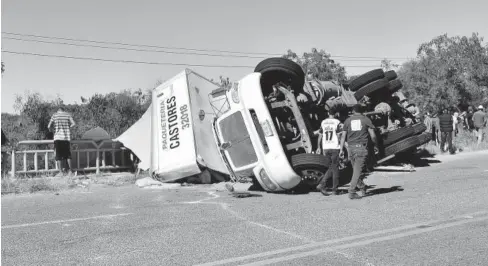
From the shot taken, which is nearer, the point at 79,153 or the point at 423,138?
the point at 423,138

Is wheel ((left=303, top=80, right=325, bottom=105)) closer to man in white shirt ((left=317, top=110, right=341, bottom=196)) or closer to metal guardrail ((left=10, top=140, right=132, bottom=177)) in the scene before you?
man in white shirt ((left=317, top=110, right=341, bottom=196))

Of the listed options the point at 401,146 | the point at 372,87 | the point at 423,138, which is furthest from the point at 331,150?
the point at 423,138

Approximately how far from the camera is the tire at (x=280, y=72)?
10023 millimetres

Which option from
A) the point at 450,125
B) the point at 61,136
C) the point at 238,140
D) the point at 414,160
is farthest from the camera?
the point at 450,125

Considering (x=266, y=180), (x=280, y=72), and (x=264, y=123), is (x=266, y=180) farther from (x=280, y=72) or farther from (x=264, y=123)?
(x=280, y=72)

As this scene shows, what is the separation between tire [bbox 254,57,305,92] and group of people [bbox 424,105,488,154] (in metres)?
8.26

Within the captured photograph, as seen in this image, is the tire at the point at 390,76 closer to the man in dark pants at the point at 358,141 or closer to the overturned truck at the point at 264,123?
the overturned truck at the point at 264,123

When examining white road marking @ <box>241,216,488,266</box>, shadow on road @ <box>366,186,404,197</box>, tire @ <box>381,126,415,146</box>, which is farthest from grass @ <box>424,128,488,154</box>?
white road marking @ <box>241,216,488,266</box>

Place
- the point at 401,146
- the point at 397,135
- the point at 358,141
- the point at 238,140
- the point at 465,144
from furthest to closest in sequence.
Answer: the point at 465,144
the point at 397,135
the point at 401,146
the point at 238,140
the point at 358,141

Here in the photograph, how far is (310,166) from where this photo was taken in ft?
28.4

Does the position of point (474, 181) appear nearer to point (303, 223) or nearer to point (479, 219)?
point (479, 219)

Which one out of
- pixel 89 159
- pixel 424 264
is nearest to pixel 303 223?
pixel 424 264

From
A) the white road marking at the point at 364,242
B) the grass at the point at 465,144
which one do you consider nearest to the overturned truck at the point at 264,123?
the white road marking at the point at 364,242

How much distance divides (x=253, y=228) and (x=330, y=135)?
10.7 feet
